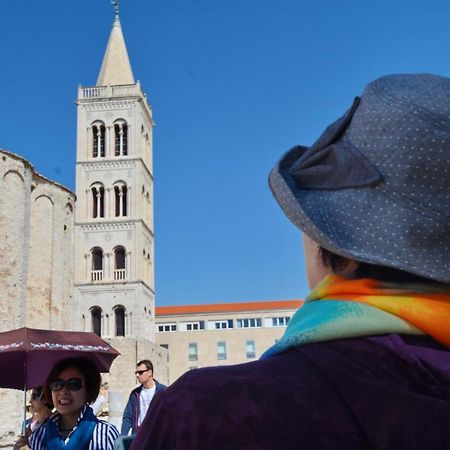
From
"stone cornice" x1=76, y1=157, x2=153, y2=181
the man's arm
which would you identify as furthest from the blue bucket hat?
"stone cornice" x1=76, y1=157, x2=153, y2=181

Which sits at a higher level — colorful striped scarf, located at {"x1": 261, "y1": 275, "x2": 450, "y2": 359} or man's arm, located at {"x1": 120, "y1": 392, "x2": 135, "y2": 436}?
man's arm, located at {"x1": 120, "y1": 392, "x2": 135, "y2": 436}

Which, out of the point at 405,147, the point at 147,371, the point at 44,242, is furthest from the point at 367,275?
the point at 44,242

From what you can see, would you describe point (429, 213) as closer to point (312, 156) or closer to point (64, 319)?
point (312, 156)

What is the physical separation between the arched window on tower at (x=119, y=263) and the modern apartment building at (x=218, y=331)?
856 inches

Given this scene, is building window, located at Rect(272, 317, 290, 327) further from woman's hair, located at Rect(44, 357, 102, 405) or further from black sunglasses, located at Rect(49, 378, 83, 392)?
black sunglasses, located at Rect(49, 378, 83, 392)

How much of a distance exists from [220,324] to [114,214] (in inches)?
967

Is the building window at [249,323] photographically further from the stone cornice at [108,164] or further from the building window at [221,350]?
the stone cornice at [108,164]

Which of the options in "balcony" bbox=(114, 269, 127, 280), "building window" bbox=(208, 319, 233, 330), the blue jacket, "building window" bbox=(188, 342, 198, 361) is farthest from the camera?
"building window" bbox=(208, 319, 233, 330)

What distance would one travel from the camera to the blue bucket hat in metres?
0.91

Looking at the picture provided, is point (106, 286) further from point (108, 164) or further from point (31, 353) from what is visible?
point (31, 353)

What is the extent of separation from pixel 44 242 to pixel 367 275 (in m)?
27.7

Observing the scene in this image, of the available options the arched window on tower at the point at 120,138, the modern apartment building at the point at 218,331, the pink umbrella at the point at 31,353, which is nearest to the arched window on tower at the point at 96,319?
the arched window on tower at the point at 120,138

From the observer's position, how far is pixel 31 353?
6480 mm

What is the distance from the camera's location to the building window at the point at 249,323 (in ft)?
196
